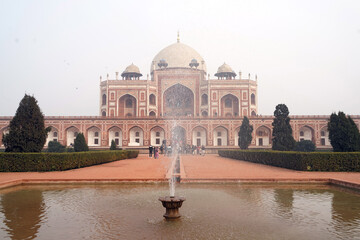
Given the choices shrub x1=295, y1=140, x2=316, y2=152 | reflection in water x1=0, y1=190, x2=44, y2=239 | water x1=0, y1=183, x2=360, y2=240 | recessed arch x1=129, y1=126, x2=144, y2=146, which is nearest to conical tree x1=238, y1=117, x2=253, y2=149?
shrub x1=295, y1=140, x2=316, y2=152

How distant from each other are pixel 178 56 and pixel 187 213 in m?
43.0

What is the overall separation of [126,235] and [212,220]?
49.3 inches

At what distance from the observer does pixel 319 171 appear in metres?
10.1

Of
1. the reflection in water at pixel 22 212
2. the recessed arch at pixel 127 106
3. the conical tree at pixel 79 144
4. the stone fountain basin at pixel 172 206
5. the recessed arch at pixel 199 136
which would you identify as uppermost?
the recessed arch at pixel 127 106

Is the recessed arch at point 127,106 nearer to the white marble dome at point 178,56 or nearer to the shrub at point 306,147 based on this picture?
the white marble dome at point 178,56

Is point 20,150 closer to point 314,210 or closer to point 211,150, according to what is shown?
point 314,210

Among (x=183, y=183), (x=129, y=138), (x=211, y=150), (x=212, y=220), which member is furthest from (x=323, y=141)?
(x=212, y=220)

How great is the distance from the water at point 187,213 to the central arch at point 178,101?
119ft

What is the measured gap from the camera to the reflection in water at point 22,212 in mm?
3670

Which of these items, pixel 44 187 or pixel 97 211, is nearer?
pixel 97 211

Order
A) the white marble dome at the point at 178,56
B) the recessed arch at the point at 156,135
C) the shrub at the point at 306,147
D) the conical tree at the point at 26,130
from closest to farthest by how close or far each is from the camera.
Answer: the conical tree at the point at 26,130, the shrub at the point at 306,147, the recessed arch at the point at 156,135, the white marble dome at the point at 178,56

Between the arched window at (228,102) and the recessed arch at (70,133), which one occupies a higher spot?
the arched window at (228,102)

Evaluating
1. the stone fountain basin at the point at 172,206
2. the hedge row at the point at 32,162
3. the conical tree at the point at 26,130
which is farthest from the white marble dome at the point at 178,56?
the stone fountain basin at the point at 172,206

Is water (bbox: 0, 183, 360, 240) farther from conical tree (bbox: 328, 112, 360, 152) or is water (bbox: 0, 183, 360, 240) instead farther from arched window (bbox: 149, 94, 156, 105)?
arched window (bbox: 149, 94, 156, 105)
